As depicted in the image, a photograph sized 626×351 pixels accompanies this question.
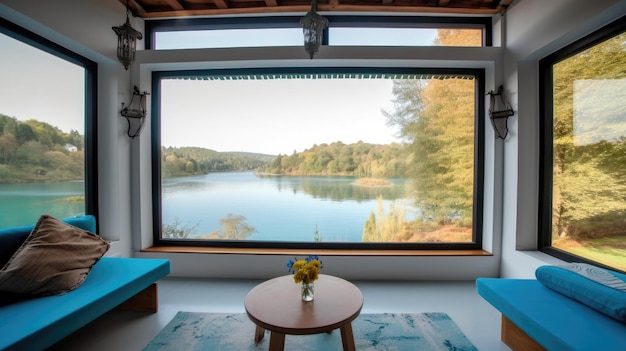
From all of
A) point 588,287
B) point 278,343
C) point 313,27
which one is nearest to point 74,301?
point 278,343

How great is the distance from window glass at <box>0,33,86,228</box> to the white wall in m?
4.59

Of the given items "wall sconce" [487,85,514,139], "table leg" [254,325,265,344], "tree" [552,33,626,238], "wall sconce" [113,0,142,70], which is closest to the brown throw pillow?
"table leg" [254,325,265,344]

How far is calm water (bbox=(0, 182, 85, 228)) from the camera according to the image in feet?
7.14

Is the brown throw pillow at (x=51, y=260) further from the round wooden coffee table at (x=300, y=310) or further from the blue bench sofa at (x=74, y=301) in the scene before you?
the round wooden coffee table at (x=300, y=310)

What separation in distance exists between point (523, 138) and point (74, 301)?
3.97m

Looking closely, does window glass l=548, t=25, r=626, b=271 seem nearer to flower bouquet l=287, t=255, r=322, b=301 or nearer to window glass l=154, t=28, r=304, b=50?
flower bouquet l=287, t=255, r=322, b=301

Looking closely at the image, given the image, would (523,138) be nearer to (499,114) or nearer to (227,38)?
(499,114)

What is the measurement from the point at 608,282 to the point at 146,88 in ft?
14.7

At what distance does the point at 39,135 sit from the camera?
2.37m

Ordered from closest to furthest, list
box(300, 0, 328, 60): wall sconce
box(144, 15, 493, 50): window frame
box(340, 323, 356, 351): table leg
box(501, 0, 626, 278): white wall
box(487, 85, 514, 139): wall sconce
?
box(340, 323, 356, 351): table leg → box(300, 0, 328, 60): wall sconce → box(501, 0, 626, 278): white wall → box(487, 85, 514, 139): wall sconce → box(144, 15, 493, 50): window frame

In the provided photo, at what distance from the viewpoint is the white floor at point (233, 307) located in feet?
6.04

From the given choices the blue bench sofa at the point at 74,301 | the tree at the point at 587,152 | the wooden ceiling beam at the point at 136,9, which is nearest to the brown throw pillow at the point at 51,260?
the blue bench sofa at the point at 74,301

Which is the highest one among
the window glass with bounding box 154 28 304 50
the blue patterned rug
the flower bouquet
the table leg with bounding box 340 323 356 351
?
the window glass with bounding box 154 28 304 50

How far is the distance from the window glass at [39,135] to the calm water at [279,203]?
93 cm
